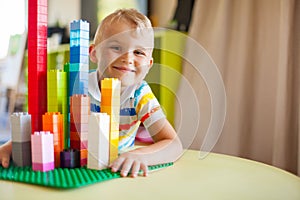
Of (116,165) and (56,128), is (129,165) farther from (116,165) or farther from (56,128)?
(56,128)

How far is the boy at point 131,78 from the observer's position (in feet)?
2.27

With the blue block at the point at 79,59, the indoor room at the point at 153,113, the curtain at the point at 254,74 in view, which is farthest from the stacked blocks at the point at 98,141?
the curtain at the point at 254,74

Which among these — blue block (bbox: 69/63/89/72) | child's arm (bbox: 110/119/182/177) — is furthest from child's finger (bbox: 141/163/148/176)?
blue block (bbox: 69/63/89/72)

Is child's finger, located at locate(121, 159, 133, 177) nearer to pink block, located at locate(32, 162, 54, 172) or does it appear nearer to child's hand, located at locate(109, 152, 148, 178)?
child's hand, located at locate(109, 152, 148, 178)

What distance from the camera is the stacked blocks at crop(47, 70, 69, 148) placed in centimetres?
66

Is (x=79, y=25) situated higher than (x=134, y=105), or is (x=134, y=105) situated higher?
(x=79, y=25)

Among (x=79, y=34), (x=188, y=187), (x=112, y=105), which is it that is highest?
(x=79, y=34)

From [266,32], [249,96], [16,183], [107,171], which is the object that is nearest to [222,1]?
[266,32]

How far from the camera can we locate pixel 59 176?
568 mm

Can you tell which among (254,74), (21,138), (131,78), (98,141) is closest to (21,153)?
(21,138)

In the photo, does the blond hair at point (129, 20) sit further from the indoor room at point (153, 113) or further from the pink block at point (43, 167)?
the pink block at point (43, 167)

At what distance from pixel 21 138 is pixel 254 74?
3.27 ft

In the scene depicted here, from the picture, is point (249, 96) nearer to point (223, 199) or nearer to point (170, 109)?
point (170, 109)

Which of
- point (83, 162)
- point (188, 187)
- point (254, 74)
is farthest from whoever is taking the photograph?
point (254, 74)
